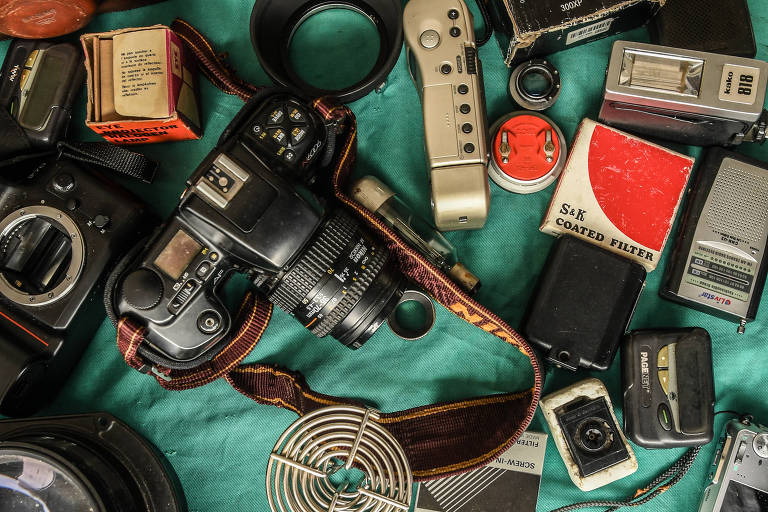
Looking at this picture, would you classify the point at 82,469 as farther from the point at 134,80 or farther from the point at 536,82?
the point at 536,82

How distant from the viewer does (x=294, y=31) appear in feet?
5.31

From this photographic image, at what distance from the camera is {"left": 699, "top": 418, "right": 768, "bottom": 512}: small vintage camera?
1417 millimetres

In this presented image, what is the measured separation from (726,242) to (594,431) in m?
0.51


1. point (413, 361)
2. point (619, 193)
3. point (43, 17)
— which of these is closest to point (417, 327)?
point (413, 361)

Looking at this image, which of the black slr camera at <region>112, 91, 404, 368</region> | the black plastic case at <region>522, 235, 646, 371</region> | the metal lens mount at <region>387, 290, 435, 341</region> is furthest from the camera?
the metal lens mount at <region>387, 290, 435, 341</region>

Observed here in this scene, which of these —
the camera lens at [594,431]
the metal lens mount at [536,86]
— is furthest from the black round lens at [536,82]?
the camera lens at [594,431]

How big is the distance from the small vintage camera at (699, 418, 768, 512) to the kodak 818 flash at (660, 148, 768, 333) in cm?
23

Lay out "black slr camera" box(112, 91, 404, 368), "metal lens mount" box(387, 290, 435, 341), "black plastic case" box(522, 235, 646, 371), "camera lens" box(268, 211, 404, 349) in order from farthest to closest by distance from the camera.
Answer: "metal lens mount" box(387, 290, 435, 341), "black plastic case" box(522, 235, 646, 371), "camera lens" box(268, 211, 404, 349), "black slr camera" box(112, 91, 404, 368)

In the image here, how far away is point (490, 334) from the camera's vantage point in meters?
1.55

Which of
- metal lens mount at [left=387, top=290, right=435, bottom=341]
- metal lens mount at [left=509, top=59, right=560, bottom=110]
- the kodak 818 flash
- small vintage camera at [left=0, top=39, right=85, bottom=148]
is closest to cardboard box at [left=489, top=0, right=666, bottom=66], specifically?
metal lens mount at [left=509, top=59, right=560, bottom=110]

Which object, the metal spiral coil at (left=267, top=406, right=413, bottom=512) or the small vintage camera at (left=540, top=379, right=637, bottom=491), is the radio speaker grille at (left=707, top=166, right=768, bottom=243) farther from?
the metal spiral coil at (left=267, top=406, right=413, bottom=512)

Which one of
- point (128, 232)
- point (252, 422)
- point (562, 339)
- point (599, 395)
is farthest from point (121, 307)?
point (599, 395)

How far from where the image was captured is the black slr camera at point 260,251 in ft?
3.93

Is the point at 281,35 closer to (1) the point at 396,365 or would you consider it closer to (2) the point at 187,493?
(1) the point at 396,365
